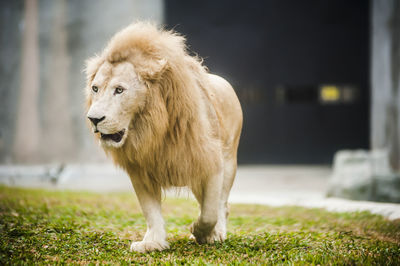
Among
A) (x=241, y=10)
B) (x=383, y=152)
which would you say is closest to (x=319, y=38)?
(x=241, y=10)

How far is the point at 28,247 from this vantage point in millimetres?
3926

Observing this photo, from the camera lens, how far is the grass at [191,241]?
145 inches

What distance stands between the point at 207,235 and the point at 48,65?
1118 cm

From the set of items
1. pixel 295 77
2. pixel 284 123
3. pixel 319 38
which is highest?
pixel 319 38

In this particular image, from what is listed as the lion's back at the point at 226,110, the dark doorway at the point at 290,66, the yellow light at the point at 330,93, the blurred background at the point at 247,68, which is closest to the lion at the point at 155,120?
the lion's back at the point at 226,110

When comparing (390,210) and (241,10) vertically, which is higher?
(241,10)

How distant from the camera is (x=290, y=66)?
50.0 ft

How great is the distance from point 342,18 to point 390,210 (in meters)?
10.5

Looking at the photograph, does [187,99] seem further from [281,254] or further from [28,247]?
[28,247]

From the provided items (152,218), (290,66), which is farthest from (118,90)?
(290,66)

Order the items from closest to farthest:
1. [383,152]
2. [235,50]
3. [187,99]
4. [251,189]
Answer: [187,99] → [251,189] → [383,152] → [235,50]

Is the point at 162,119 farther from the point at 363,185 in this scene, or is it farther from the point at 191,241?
the point at 363,185

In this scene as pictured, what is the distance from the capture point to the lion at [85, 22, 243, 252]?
144 inches

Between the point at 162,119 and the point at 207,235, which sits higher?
the point at 162,119
